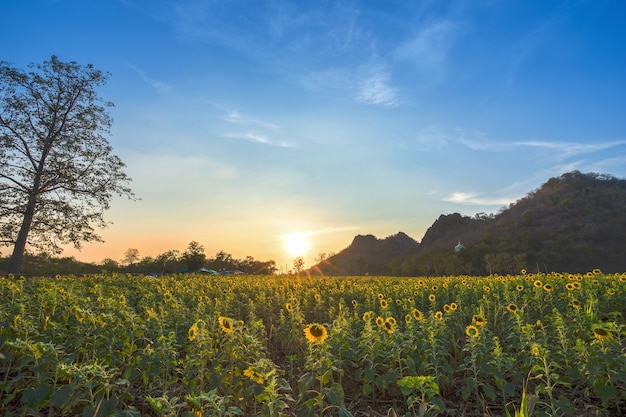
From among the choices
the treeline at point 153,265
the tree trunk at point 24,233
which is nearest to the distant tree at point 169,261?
the treeline at point 153,265

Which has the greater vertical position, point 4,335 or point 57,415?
point 4,335

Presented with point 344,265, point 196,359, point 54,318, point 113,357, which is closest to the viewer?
point 196,359

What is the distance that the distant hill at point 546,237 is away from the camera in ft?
178

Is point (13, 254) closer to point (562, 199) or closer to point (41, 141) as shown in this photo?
point (41, 141)

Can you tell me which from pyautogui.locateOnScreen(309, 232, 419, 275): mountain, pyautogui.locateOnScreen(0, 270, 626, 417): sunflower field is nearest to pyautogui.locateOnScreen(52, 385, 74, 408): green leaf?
pyautogui.locateOnScreen(0, 270, 626, 417): sunflower field

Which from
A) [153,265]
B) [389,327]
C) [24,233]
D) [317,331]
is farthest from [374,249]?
[317,331]

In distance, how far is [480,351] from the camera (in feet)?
14.2

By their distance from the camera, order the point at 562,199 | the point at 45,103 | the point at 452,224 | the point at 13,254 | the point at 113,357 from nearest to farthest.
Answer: the point at 113,357, the point at 13,254, the point at 45,103, the point at 562,199, the point at 452,224

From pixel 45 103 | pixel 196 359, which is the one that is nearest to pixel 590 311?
pixel 196 359

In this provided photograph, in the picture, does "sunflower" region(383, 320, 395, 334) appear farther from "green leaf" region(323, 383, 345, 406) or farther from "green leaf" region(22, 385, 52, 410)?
"green leaf" region(22, 385, 52, 410)

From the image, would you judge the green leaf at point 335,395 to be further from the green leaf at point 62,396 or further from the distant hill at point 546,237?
the distant hill at point 546,237

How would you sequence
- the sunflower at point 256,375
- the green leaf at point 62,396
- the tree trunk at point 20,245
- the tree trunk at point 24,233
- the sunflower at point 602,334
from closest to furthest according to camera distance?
the sunflower at point 256,375 < the green leaf at point 62,396 < the sunflower at point 602,334 < the tree trunk at point 20,245 < the tree trunk at point 24,233

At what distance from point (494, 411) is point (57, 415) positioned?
4.70 metres

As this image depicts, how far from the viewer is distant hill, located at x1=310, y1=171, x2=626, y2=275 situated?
54125mm
